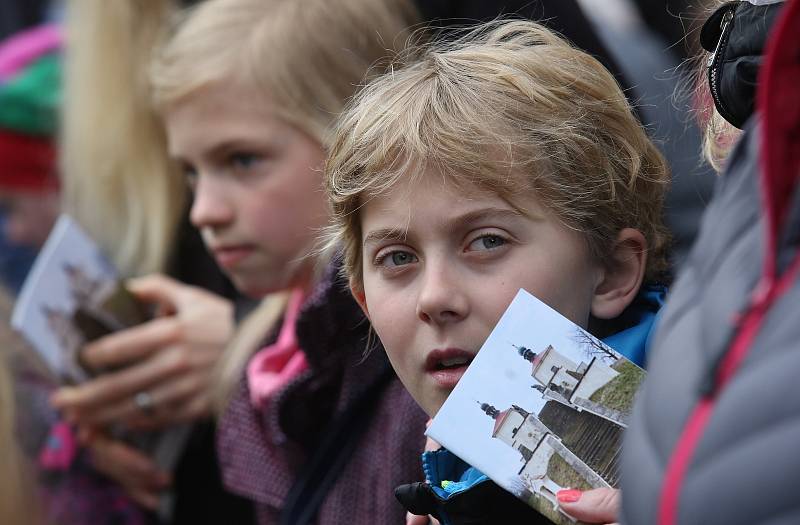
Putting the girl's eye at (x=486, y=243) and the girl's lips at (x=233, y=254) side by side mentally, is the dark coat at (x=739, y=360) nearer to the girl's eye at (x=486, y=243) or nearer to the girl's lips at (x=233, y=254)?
the girl's eye at (x=486, y=243)

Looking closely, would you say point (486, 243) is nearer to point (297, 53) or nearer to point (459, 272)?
point (459, 272)

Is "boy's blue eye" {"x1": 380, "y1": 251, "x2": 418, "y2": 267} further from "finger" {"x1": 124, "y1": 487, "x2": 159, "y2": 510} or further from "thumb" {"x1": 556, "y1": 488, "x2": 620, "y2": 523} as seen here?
"finger" {"x1": 124, "y1": 487, "x2": 159, "y2": 510}

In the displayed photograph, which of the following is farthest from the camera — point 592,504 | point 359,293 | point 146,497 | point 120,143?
point 120,143

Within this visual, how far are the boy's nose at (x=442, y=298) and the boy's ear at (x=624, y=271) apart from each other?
18cm

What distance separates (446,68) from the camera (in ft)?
4.83

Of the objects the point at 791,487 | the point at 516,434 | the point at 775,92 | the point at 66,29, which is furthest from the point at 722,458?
the point at 66,29

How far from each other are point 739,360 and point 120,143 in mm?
2187

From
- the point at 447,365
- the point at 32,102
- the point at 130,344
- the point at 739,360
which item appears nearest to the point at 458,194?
the point at 447,365

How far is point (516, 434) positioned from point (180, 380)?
1.50 meters

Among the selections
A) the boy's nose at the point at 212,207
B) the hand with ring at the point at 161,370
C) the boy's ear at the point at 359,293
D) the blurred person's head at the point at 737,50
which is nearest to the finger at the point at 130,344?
the hand with ring at the point at 161,370

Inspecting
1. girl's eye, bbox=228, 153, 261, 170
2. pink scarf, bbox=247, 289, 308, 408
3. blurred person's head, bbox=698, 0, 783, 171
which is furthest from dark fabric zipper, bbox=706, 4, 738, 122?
girl's eye, bbox=228, 153, 261, 170

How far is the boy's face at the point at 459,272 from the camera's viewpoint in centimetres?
133

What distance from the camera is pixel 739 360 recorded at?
87cm

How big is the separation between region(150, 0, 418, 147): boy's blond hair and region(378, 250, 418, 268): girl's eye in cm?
76
